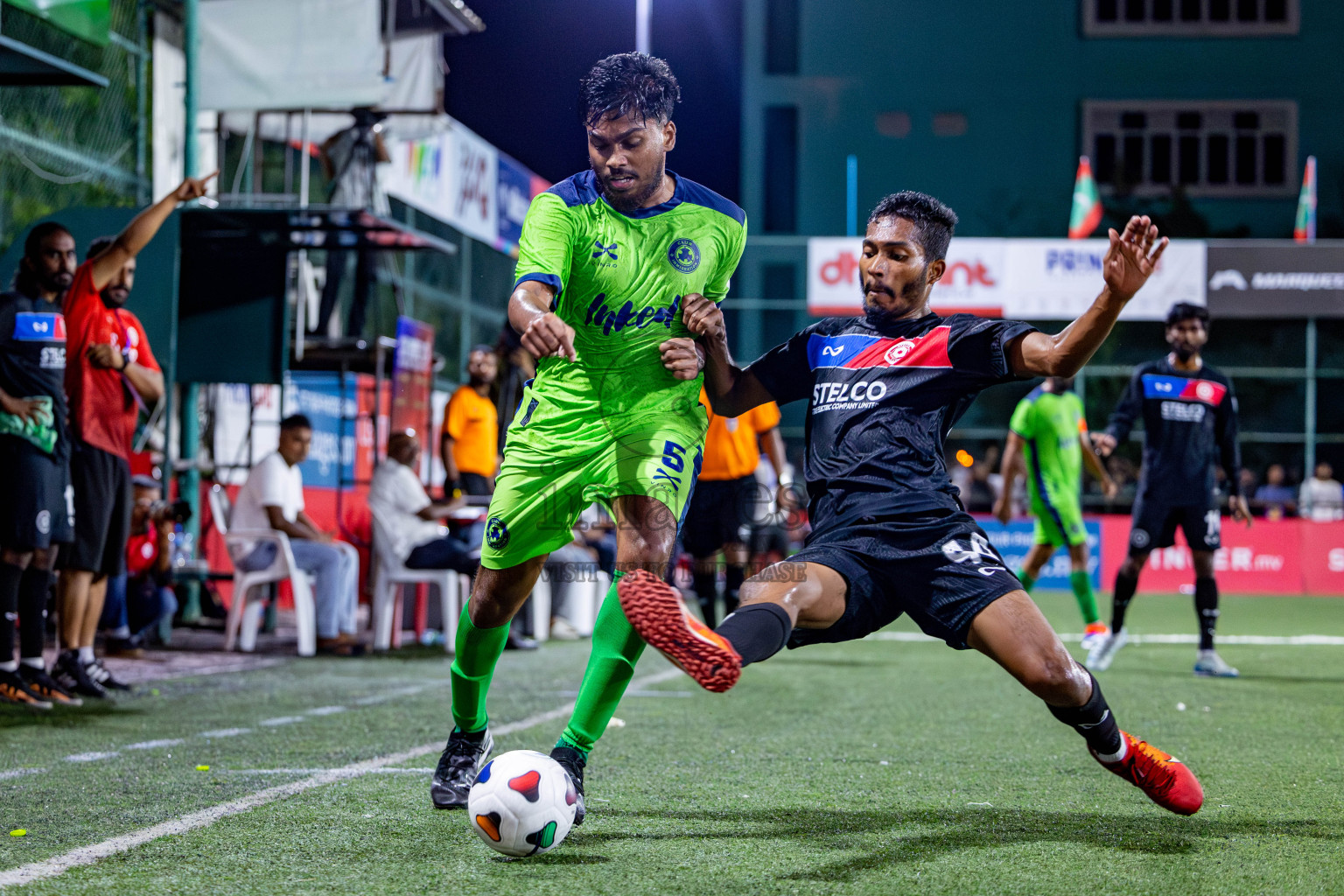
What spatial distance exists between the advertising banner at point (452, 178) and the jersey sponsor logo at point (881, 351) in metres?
11.0

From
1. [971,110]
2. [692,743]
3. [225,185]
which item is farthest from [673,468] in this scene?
[971,110]

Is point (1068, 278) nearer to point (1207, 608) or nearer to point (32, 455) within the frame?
point (1207, 608)

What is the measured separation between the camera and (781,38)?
3095 centimetres

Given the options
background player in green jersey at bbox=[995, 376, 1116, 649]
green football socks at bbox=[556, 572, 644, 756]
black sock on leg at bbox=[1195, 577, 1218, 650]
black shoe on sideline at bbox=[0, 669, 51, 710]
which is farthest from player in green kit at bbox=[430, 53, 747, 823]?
background player in green jersey at bbox=[995, 376, 1116, 649]

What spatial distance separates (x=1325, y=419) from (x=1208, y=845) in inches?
990

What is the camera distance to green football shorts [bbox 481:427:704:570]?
3.99 metres

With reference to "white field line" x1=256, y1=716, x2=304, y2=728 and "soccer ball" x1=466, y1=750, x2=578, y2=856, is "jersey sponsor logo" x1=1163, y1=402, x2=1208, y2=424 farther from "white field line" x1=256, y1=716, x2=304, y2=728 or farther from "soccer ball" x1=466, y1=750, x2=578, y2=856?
"soccer ball" x1=466, y1=750, x2=578, y2=856

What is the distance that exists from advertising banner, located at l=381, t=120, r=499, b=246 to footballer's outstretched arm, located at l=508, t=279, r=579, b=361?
1105cm

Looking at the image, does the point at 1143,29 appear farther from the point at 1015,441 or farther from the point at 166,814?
the point at 166,814

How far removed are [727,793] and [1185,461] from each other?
535cm

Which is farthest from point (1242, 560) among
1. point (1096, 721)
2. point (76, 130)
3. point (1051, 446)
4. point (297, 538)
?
point (1096, 721)

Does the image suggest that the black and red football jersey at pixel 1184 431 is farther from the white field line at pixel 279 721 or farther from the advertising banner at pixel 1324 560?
the advertising banner at pixel 1324 560

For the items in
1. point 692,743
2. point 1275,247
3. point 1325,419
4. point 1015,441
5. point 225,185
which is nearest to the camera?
point 692,743

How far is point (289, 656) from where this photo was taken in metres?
9.96
